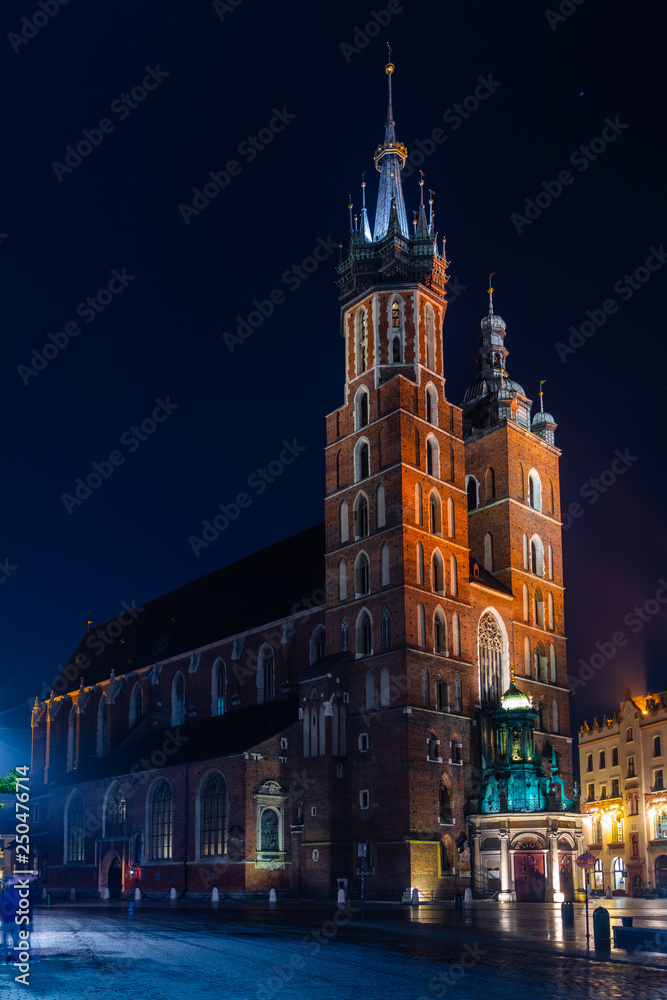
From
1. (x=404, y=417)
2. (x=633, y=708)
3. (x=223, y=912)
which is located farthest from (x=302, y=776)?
(x=633, y=708)

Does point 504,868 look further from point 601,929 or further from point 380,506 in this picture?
point 601,929

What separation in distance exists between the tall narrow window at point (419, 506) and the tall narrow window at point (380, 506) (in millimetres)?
1543

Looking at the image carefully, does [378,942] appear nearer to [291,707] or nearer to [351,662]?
[351,662]

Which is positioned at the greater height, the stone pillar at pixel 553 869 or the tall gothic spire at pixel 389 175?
the tall gothic spire at pixel 389 175

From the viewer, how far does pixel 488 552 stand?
5625 centimetres

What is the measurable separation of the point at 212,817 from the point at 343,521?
15.7 meters

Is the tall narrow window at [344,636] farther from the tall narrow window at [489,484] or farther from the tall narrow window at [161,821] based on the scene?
the tall narrow window at [161,821]

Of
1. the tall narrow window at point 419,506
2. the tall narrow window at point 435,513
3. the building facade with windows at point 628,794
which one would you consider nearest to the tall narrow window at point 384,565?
the tall narrow window at point 419,506

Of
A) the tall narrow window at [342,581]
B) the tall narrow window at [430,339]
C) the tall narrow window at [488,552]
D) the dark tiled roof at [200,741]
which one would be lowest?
the dark tiled roof at [200,741]

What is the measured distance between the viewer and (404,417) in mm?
49438

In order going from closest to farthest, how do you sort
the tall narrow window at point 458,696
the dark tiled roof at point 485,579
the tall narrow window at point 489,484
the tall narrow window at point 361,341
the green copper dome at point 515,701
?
the green copper dome at point 515,701, the tall narrow window at point 458,696, the dark tiled roof at point 485,579, the tall narrow window at point 361,341, the tall narrow window at point 489,484

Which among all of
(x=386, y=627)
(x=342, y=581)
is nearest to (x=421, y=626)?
(x=386, y=627)

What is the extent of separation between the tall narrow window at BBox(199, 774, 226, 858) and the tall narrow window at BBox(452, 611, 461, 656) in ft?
41.9

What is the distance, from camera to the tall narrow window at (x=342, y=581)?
1984 inches
